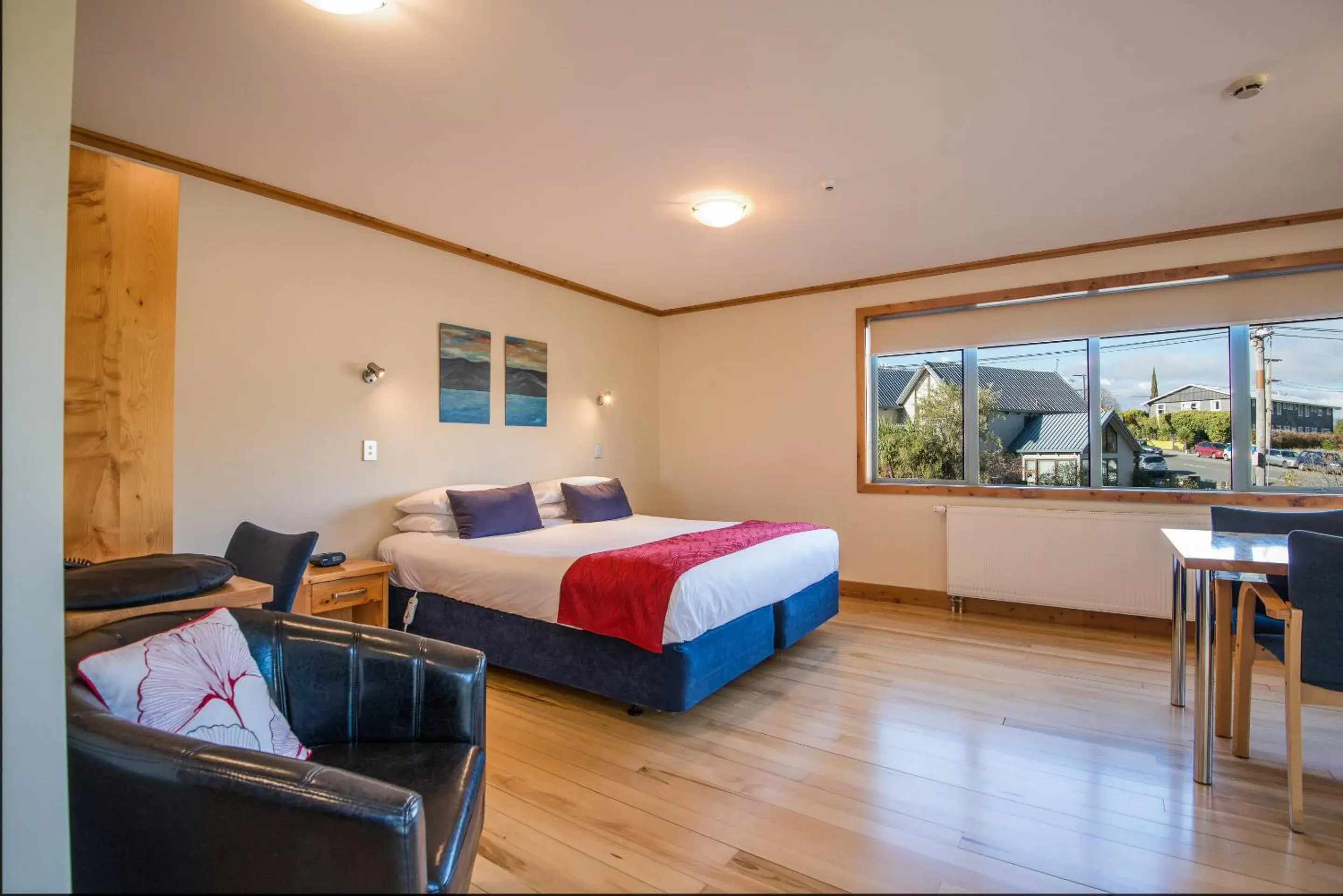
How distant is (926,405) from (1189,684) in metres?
2.28

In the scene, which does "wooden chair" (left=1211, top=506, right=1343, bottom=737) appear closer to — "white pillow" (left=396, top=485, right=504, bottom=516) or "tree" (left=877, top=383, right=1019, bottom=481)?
"tree" (left=877, top=383, right=1019, bottom=481)

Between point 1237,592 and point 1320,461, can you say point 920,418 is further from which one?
point 1237,592

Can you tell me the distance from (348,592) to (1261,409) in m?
5.14

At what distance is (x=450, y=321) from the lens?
3.92 m

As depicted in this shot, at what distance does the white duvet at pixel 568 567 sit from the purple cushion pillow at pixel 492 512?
0.06 m

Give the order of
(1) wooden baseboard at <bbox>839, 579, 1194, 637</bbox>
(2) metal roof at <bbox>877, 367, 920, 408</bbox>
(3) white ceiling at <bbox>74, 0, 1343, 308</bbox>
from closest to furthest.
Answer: (3) white ceiling at <bbox>74, 0, 1343, 308</bbox> → (1) wooden baseboard at <bbox>839, 579, 1194, 637</bbox> → (2) metal roof at <bbox>877, 367, 920, 408</bbox>

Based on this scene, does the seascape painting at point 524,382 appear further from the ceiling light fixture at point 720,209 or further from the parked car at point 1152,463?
the parked car at point 1152,463

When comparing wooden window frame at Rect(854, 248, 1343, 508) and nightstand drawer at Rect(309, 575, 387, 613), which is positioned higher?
wooden window frame at Rect(854, 248, 1343, 508)

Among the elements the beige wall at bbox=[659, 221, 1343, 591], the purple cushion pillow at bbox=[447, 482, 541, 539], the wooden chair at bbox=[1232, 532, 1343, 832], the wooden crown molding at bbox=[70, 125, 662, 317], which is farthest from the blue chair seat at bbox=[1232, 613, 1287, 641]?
the wooden crown molding at bbox=[70, 125, 662, 317]

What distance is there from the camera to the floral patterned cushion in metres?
1.16

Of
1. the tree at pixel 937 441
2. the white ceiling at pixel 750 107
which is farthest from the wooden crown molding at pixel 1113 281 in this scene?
the tree at pixel 937 441

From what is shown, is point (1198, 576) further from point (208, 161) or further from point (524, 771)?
point (208, 161)

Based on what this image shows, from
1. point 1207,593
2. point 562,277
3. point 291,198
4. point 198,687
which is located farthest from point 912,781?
point 562,277

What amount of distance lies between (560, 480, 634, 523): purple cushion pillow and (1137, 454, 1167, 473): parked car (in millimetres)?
3367
